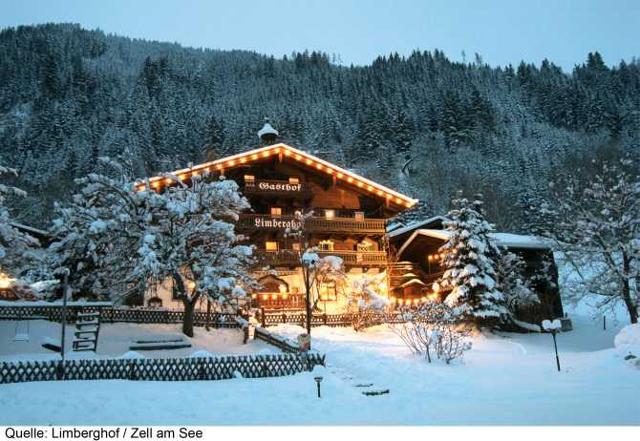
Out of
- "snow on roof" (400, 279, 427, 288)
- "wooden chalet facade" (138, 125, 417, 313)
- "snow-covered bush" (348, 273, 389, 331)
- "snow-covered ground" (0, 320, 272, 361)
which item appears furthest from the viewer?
"snow on roof" (400, 279, 427, 288)

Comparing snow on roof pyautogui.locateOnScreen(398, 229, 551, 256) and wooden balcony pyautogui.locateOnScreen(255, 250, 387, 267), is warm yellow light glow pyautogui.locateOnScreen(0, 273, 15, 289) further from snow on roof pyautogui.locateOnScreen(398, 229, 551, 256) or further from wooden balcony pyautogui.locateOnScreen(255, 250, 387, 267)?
snow on roof pyautogui.locateOnScreen(398, 229, 551, 256)

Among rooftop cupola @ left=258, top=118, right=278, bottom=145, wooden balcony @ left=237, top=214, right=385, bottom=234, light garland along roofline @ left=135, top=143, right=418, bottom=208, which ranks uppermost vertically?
rooftop cupola @ left=258, top=118, right=278, bottom=145

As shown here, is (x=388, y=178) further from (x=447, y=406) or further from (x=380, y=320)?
(x=447, y=406)

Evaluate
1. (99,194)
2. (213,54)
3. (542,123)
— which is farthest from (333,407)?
(213,54)

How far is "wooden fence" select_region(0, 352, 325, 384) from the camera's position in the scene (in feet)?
42.0

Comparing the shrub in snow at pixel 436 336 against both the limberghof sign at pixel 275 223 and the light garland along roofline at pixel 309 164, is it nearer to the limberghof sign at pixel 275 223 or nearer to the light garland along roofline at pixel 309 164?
the limberghof sign at pixel 275 223

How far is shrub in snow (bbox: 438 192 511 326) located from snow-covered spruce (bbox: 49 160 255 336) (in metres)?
12.7

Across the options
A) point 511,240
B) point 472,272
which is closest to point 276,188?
point 472,272

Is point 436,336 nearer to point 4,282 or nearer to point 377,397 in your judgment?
point 377,397

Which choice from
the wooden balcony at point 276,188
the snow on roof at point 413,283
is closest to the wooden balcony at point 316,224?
the wooden balcony at point 276,188

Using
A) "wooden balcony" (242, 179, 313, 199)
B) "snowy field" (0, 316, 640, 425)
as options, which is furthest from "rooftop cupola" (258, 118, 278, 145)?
"snowy field" (0, 316, 640, 425)

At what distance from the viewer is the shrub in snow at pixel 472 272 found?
26750mm

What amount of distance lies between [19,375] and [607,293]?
2433cm

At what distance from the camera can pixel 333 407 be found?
11750 millimetres
